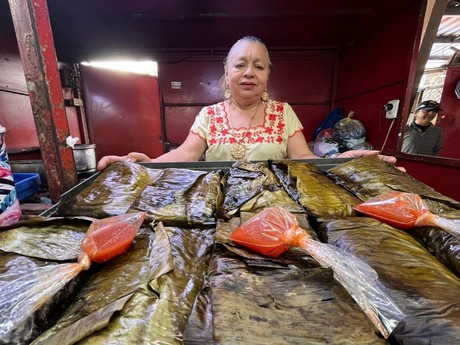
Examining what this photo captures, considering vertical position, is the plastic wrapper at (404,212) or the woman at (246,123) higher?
the woman at (246,123)

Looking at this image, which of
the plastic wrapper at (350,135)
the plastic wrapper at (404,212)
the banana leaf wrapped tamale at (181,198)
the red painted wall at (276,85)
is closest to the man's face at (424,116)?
the plastic wrapper at (350,135)

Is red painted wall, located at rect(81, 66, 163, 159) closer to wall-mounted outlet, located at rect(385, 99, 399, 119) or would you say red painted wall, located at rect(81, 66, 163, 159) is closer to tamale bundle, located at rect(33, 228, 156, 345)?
wall-mounted outlet, located at rect(385, 99, 399, 119)

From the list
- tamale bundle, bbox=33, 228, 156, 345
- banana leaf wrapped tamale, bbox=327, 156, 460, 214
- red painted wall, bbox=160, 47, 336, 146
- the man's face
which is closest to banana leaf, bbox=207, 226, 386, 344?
tamale bundle, bbox=33, 228, 156, 345

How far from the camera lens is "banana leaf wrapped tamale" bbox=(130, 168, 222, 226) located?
2.83ft

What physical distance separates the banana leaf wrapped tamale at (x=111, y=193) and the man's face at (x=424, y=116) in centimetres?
329

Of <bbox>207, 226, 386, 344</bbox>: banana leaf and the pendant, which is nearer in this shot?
<bbox>207, 226, 386, 344</bbox>: banana leaf

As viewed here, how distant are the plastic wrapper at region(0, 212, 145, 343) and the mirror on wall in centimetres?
292

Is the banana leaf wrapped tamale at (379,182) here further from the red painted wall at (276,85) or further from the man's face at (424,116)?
the red painted wall at (276,85)

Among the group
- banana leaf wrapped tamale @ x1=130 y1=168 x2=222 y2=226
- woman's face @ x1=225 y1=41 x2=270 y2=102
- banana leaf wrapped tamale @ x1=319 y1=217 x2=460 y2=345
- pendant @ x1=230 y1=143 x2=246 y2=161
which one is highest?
woman's face @ x1=225 y1=41 x2=270 y2=102

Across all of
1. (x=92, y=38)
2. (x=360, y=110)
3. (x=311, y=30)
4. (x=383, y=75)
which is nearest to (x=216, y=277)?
(x=383, y=75)

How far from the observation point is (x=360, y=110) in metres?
3.27

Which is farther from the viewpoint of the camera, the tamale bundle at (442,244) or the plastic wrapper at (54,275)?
the tamale bundle at (442,244)

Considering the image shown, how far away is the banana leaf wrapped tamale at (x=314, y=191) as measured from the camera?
0.88 meters

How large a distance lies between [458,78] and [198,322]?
14.9 ft
